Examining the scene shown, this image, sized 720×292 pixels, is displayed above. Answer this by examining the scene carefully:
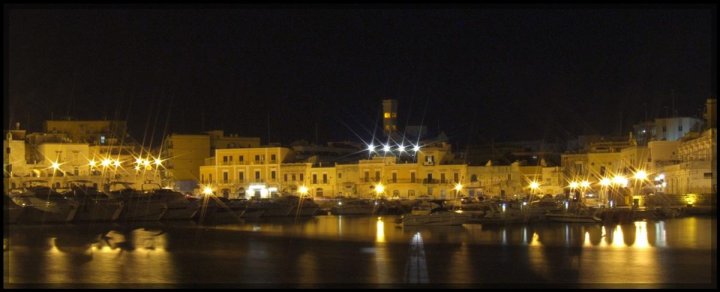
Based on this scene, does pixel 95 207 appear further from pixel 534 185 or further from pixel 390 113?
pixel 390 113

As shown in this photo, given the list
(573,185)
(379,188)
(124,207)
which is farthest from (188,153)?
(573,185)

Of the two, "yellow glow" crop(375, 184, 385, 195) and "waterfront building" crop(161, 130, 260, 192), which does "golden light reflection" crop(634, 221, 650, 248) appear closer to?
"yellow glow" crop(375, 184, 385, 195)

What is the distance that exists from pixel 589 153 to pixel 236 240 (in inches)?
1483

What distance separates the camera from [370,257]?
20125mm

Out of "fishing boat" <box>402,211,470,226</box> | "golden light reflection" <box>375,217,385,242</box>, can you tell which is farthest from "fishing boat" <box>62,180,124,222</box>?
"fishing boat" <box>402,211,470,226</box>

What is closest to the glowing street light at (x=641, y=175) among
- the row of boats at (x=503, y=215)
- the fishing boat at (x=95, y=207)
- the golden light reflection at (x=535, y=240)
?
the row of boats at (x=503, y=215)

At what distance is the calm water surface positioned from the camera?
1617cm

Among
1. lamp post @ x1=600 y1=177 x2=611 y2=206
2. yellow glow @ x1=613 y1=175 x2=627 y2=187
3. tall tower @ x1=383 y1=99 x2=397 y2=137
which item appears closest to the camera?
lamp post @ x1=600 y1=177 x2=611 y2=206

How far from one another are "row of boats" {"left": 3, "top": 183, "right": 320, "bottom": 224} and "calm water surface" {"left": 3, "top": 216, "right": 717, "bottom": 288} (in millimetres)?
5935

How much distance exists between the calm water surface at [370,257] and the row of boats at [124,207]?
5.93m

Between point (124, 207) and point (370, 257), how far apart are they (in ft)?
67.1

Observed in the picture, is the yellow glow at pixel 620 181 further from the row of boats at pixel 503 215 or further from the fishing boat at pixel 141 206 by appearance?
the fishing boat at pixel 141 206

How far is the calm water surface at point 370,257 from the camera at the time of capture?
16.2m

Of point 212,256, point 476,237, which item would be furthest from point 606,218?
point 212,256
